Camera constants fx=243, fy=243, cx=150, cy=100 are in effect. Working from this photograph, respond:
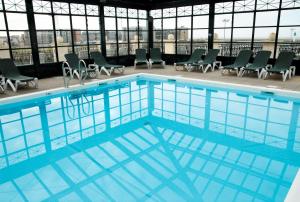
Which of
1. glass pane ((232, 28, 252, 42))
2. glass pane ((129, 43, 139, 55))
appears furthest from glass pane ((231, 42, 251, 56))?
glass pane ((129, 43, 139, 55))

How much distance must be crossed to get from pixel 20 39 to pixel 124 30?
4588 mm

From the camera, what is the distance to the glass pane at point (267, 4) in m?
8.61

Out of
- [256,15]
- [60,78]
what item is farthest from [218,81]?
[60,78]

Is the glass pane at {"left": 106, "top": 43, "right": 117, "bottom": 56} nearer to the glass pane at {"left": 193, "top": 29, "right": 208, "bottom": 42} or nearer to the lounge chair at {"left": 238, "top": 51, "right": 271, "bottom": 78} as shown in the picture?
the glass pane at {"left": 193, "top": 29, "right": 208, "bottom": 42}

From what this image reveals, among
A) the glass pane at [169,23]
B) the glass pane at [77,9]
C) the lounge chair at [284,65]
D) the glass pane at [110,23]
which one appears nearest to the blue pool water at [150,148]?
the lounge chair at [284,65]

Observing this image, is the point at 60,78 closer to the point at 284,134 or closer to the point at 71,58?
the point at 71,58

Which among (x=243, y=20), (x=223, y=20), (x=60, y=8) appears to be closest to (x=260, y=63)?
(x=243, y=20)

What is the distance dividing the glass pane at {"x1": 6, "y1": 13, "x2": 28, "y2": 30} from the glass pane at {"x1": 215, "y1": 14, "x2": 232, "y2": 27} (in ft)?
23.8

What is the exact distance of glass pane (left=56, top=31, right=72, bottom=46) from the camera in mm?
8837

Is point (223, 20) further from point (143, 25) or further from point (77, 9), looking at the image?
point (77, 9)

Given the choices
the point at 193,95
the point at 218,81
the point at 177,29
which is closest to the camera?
the point at 193,95

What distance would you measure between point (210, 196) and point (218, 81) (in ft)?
17.9

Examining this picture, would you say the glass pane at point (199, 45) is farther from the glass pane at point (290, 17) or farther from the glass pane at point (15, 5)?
the glass pane at point (15, 5)

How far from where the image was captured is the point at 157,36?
1227 cm
